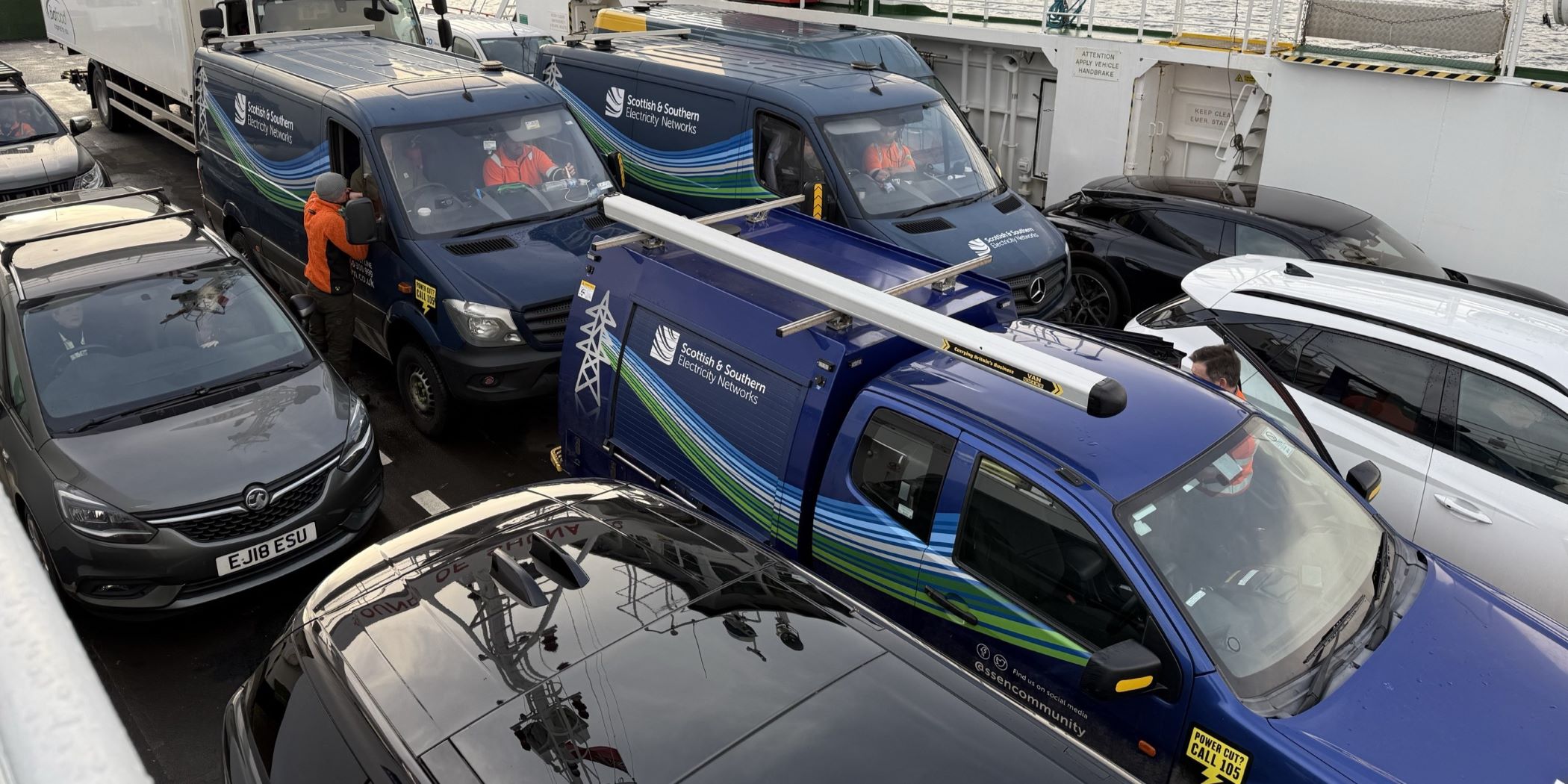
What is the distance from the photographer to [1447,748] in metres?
3.45

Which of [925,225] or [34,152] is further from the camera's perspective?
[34,152]

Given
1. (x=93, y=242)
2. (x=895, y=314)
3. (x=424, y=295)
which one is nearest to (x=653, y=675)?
(x=895, y=314)

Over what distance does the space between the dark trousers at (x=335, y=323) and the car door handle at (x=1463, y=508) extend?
6883 mm

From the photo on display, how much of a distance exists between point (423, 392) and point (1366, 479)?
19.2 ft

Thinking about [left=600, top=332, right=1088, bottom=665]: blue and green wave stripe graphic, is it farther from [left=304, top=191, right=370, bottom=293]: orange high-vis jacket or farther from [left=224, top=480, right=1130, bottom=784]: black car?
[left=304, top=191, right=370, bottom=293]: orange high-vis jacket

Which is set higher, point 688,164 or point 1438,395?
point 688,164

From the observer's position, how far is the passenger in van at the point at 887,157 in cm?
874

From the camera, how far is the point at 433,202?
25.6 ft

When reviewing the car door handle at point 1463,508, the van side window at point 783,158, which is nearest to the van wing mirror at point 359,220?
the van side window at point 783,158

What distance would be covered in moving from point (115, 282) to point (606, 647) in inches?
189

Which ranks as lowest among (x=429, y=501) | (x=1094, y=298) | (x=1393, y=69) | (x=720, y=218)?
(x=429, y=501)

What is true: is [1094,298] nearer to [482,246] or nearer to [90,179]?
[482,246]

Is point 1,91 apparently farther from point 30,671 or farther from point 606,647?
point 30,671

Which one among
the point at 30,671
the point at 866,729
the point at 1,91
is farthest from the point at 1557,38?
the point at 1,91
